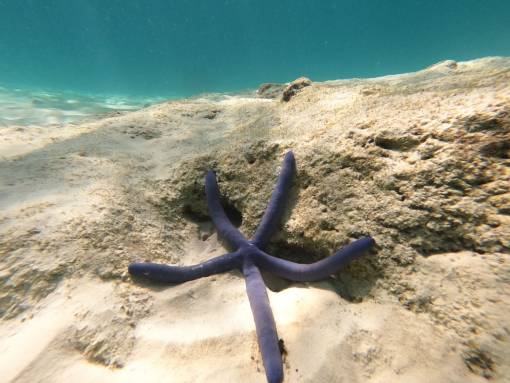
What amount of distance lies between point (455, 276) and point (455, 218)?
0.37 meters

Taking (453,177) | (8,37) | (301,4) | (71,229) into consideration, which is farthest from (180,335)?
(8,37)

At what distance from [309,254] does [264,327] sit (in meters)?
0.88

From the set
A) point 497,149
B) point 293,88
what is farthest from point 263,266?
point 293,88

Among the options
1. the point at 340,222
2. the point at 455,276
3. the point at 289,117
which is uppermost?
the point at 289,117

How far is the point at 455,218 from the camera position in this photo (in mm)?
1595

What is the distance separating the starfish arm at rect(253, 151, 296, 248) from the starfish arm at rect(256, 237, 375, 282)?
0.16m

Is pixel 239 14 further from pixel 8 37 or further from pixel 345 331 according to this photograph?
pixel 345 331

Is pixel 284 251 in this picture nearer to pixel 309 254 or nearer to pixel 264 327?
pixel 309 254

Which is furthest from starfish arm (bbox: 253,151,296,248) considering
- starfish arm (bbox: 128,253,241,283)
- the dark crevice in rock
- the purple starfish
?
the dark crevice in rock

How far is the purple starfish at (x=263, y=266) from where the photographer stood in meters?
1.51

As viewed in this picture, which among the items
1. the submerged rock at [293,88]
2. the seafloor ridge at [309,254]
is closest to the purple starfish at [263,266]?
the seafloor ridge at [309,254]

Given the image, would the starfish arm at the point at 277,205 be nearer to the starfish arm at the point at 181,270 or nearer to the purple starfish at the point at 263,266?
the purple starfish at the point at 263,266

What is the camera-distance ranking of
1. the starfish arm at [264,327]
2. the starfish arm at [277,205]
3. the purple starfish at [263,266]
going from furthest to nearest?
the starfish arm at [277,205] → the purple starfish at [263,266] → the starfish arm at [264,327]

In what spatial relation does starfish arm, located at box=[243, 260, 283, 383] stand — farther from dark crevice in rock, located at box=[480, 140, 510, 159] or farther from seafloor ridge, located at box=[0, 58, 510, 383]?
dark crevice in rock, located at box=[480, 140, 510, 159]
